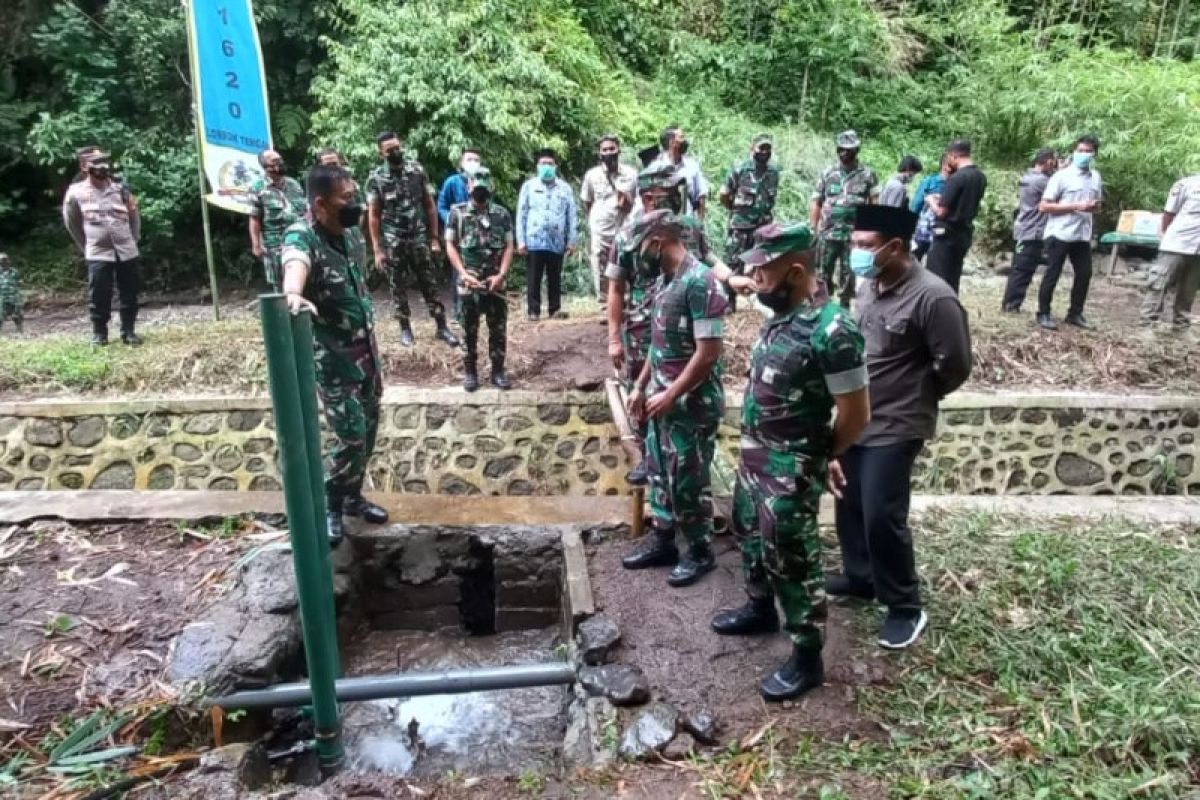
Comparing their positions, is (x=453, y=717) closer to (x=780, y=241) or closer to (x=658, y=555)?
(x=658, y=555)

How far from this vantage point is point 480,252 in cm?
658

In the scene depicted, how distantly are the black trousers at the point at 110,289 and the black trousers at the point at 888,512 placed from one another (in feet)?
24.7

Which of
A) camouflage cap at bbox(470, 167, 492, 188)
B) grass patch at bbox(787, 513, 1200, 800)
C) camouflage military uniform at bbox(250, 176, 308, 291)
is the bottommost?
grass patch at bbox(787, 513, 1200, 800)

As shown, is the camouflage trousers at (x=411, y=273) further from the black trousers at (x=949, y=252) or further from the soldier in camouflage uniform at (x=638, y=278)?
the black trousers at (x=949, y=252)

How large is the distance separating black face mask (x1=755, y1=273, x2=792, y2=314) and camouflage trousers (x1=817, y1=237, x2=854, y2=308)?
5364mm

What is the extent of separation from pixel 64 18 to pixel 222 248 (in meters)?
3.99

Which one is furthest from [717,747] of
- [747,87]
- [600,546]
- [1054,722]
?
[747,87]

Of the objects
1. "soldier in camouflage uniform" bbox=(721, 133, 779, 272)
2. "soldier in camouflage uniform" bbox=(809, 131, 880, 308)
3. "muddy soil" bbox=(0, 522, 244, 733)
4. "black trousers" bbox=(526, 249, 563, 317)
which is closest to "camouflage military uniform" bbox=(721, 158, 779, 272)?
"soldier in camouflage uniform" bbox=(721, 133, 779, 272)

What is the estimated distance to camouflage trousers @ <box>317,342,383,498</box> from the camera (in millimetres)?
4180

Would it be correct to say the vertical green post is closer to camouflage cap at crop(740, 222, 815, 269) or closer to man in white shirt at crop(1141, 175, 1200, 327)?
camouflage cap at crop(740, 222, 815, 269)

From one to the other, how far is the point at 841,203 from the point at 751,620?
18.7 feet

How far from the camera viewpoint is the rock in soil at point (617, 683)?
3.30 m

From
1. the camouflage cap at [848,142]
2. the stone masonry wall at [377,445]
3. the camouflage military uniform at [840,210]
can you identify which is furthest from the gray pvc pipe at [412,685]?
the camouflage cap at [848,142]

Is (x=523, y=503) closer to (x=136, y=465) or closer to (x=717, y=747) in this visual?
(x=717, y=747)
